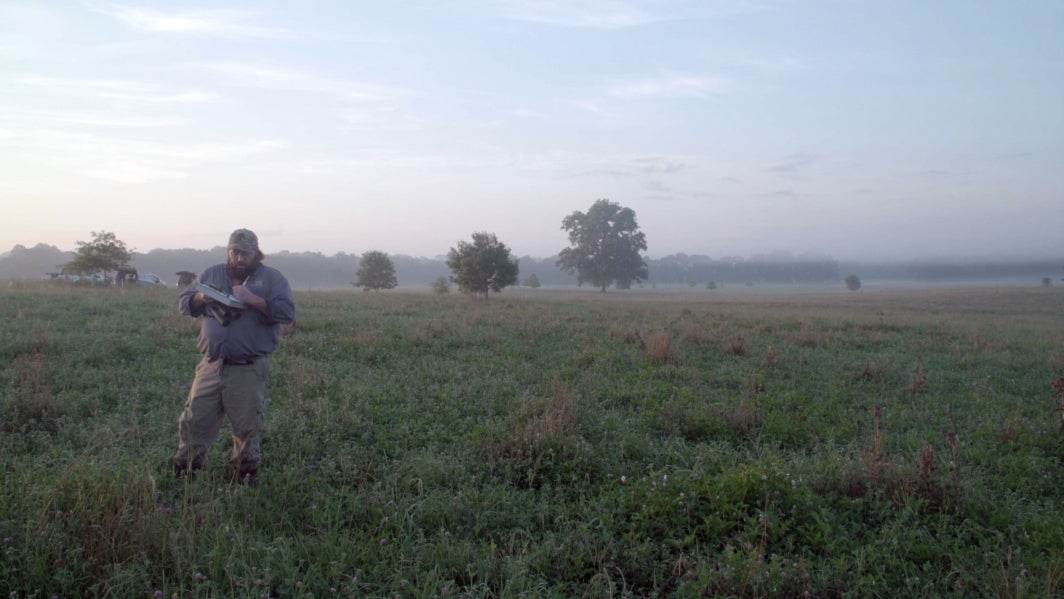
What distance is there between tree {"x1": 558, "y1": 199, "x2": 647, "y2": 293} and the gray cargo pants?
61.5 m

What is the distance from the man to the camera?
4.52 metres

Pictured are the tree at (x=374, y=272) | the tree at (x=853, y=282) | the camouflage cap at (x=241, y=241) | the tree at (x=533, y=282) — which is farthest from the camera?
the tree at (x=853, y=282)

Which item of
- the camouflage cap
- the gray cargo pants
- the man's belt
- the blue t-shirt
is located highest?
the camouflage cap

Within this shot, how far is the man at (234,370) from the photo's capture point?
4516 mm

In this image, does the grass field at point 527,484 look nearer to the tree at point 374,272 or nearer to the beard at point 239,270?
the beard at point 239,270

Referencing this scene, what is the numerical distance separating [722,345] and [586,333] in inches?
116

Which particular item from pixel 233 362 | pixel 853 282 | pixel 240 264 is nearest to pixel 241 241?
pixel 240 264

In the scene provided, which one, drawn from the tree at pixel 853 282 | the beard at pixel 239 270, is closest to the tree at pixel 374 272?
the beard at pixel 239 270

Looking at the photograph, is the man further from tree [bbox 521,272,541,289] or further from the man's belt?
tree [bbox 521,272,541,289]

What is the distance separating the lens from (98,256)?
103 ft

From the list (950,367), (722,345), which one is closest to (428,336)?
(722,345)

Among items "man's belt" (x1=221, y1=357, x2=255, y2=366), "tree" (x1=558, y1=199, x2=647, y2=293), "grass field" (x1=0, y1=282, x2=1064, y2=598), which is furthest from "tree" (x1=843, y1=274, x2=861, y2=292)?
"man's belt" (x1=221, y1=357, x2=255, y2=366)

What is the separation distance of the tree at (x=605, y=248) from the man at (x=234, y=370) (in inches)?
2415

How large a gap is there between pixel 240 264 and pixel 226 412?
45.5 inches
